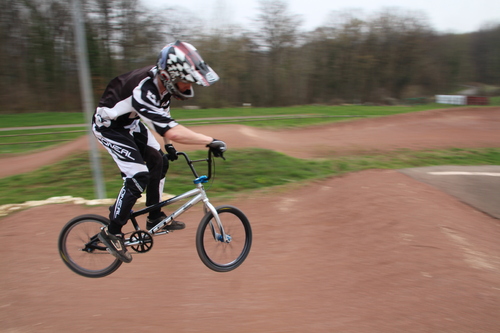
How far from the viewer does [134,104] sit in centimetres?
376

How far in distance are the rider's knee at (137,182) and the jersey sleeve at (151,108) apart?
0.62 meters

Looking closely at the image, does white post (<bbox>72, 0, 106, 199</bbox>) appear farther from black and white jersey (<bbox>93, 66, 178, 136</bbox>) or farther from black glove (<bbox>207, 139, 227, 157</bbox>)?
black glove (<bbox>207, 139, 227, 157</bbox>)

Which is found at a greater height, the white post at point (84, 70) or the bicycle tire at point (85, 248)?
the white post at point (84, 70)

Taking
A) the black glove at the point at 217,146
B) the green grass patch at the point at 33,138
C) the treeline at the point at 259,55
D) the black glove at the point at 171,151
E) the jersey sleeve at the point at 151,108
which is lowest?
the green grass patch at the point at 33,138

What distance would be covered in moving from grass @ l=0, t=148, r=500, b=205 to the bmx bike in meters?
3.02

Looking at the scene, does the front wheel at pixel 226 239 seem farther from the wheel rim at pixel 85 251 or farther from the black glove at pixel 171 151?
the wheel rim at pixel 85 251

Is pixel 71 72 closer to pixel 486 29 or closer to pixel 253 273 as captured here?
pixel 253 273

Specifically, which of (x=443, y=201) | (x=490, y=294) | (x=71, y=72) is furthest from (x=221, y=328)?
(x=71, y=72)

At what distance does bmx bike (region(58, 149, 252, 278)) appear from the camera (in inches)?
166

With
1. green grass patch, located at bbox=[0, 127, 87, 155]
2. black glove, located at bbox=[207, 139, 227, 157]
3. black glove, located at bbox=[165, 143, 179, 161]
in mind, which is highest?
black glove, located at bbox=[207, 139, 227, 157]

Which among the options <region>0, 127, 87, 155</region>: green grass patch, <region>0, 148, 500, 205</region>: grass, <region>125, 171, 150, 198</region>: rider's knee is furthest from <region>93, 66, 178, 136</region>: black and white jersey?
<region>0, 127, 87, 155</region>: green grass patch

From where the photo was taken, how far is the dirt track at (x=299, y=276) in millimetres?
3715

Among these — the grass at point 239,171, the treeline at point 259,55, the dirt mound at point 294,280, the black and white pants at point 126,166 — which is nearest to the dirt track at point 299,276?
the dirt mound at point 294,280

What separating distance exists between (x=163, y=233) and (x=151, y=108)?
1.46 metres
